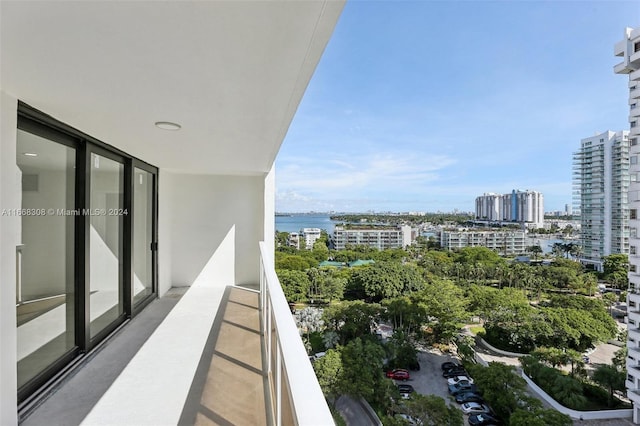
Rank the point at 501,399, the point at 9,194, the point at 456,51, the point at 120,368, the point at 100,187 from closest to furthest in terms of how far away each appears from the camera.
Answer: the point at 9,194 < the point at 120,368 < the point at 100,187 < the point at 501,399 < the point at 456,51

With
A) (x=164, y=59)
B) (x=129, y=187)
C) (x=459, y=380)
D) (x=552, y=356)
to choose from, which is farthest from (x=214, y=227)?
(x=552, y=356)

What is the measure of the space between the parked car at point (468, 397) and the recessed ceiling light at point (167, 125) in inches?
841

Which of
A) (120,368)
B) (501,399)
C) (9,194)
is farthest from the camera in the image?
(501,399)

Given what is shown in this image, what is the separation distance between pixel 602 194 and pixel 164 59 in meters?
38.5

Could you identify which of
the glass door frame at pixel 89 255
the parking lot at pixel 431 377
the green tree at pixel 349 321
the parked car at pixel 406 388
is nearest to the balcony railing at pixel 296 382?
the glass door frame at pixel 89 255

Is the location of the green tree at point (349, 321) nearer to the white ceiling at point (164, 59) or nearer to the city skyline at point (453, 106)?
the city skyline at point (453, 106)

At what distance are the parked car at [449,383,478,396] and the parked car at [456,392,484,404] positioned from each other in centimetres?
22

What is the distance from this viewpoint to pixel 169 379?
253 cm

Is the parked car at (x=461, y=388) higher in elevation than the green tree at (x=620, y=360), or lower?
lower

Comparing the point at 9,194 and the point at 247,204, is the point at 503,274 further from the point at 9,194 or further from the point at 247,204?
the point at 9,194

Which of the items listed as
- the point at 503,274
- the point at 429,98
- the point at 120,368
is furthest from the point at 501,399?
the point at 429,98

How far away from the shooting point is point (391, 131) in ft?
180

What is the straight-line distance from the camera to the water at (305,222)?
36.5m

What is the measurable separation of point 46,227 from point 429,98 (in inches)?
2171
